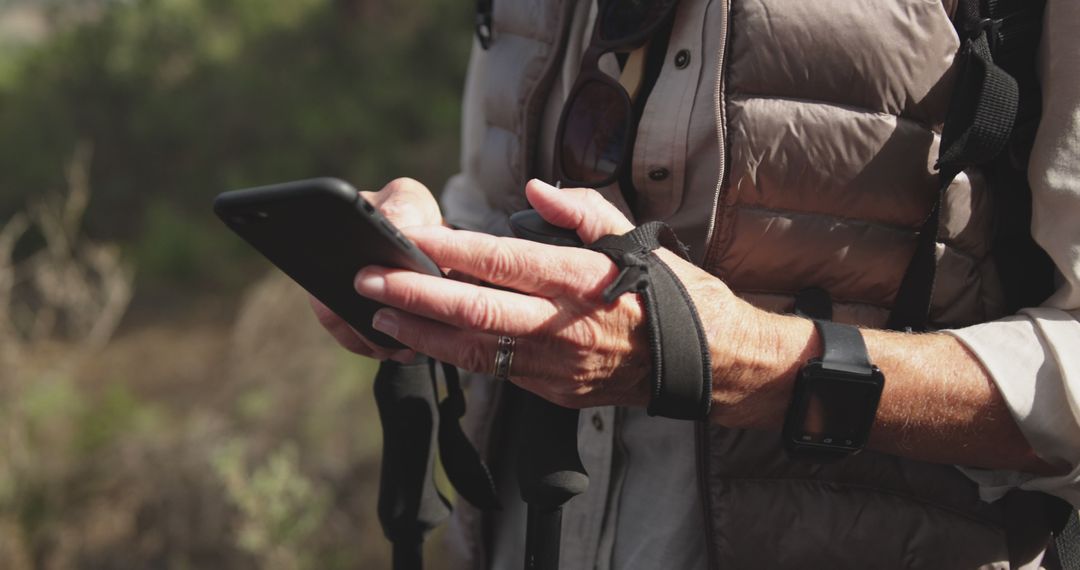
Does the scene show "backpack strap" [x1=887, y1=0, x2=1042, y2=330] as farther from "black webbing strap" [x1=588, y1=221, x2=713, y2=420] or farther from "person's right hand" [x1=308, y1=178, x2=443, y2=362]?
"person's right hand" [x1=308, y1=178, x2=443, y2=362]

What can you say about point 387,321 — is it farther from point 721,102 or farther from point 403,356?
point 721,102

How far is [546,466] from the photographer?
1.19 metres

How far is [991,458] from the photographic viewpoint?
1188mm

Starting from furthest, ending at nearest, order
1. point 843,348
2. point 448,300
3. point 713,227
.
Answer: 1. point 713,227
2. point 843,348
3. point 448,300

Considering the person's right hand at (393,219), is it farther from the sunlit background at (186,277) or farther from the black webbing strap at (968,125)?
the sunlit background at (186,277)

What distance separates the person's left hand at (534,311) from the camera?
40.3 inches

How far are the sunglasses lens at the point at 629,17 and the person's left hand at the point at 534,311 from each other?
1.13 feet

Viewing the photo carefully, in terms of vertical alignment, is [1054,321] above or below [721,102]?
below

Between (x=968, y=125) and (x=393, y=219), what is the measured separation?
0.84 metres

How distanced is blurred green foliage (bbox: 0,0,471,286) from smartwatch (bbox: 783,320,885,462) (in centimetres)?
684

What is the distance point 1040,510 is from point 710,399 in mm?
579

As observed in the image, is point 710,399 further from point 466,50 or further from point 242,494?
point 466,50

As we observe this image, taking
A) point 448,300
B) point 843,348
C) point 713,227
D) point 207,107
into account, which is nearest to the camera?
point 448,300

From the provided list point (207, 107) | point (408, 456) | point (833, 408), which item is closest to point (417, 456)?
point (408, 456)
